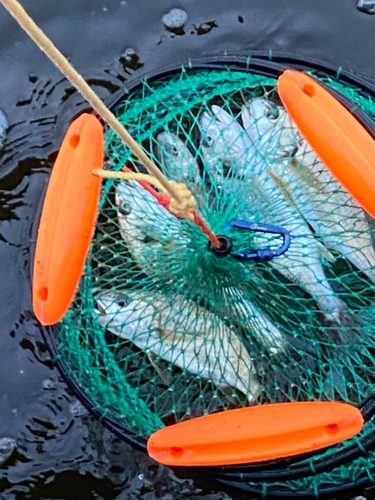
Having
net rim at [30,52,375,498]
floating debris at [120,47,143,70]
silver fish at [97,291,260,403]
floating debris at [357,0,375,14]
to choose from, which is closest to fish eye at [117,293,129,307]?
silver fish at [97,291,260,403]

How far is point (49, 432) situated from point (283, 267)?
3.67ft

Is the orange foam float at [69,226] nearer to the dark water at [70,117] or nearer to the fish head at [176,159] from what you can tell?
the fish head at [176,159]

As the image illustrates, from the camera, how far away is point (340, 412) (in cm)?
143

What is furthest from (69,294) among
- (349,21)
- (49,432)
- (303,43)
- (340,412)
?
(349,21)

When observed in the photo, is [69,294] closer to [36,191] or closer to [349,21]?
[36,191]

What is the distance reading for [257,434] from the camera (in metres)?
1.44

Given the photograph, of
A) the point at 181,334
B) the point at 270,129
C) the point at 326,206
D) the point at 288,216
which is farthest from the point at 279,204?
the point at 181,334

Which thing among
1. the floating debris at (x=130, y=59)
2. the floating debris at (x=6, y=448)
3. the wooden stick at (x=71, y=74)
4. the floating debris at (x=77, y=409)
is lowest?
the floating debris at (x=77, y=409)

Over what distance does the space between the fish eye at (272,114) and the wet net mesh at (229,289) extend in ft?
0.04

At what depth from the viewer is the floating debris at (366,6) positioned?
253cm

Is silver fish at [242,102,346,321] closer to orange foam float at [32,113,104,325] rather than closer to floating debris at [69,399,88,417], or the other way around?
orange foam float at [32,113,104,325]

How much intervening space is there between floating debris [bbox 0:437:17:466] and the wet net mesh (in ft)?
1.71

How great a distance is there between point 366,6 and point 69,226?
1856 millimetres

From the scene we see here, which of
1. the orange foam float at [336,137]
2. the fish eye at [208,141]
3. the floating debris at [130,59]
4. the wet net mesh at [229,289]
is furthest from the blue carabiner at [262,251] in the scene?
the floating debris at [130,59]
